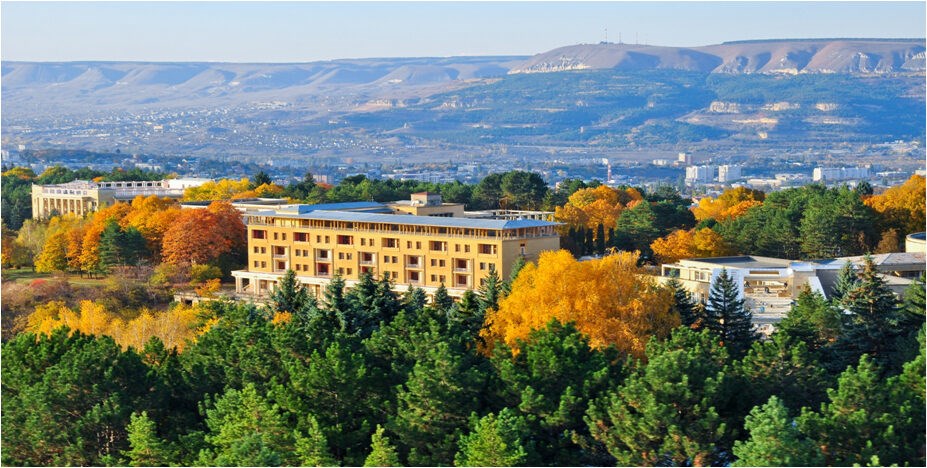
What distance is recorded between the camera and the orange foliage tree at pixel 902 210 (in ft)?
129

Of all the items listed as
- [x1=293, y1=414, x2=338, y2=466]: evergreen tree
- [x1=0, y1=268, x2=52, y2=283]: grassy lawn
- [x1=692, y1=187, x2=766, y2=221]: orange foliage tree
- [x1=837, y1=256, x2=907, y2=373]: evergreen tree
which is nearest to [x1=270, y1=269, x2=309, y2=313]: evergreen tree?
[x1=293, y1=414, x2=338, y2=466]: evergreen tree

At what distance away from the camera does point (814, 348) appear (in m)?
23.6

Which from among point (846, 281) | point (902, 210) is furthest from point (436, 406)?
point (902, 210)

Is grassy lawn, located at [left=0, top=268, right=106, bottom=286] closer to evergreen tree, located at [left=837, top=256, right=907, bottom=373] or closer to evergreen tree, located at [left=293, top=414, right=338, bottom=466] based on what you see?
evergreen tree, located at [left=837, top=256, right=907, bottom=373]

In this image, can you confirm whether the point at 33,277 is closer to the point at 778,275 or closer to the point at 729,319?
the point at 778,275

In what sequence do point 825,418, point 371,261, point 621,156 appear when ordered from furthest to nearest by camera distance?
point 621,156, point 371,261, point 825,418

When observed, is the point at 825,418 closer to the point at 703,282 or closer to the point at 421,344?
the point at 421,344

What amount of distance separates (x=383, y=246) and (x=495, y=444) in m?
18.7

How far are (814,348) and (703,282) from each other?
30.6ft

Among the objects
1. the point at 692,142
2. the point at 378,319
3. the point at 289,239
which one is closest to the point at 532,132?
the point at 692,142

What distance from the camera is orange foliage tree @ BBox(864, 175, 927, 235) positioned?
3934 cm

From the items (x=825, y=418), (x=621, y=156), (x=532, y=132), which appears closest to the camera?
(x=825, y=418)

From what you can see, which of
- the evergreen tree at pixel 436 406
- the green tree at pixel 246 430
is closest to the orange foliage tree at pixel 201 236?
the green tree at pixel 246 430

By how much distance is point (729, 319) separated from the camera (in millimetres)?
26078
